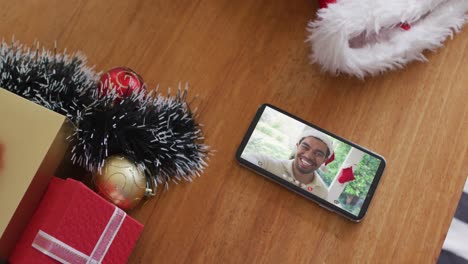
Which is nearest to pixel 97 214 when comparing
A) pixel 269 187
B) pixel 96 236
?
pixel 96 236

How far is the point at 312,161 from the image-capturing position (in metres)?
0.68

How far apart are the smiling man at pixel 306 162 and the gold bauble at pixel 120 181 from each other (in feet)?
0.54

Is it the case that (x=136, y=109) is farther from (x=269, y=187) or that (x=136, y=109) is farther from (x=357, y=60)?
(x=357, y=60)

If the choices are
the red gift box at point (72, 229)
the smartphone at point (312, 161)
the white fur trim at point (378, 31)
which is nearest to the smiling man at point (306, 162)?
the smartphone at point (312, 161)

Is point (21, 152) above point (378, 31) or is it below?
below

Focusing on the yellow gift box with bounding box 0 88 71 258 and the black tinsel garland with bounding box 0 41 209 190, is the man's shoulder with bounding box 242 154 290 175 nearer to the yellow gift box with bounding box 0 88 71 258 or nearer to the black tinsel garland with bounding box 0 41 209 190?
the black tinsel garland with bounding box 0 41 209 190

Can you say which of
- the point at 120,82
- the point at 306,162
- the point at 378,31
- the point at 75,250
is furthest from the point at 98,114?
the point at 378,31

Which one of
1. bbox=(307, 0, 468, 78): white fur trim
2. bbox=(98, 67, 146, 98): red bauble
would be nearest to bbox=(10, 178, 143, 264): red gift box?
bbox=(98, 67, 146, 98): red bauble

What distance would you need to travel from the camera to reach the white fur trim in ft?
2.21

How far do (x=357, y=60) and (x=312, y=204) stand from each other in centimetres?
23

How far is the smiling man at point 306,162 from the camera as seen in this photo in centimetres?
67

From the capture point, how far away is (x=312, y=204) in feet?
2.19

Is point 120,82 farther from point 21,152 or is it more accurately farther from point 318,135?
point 318,135

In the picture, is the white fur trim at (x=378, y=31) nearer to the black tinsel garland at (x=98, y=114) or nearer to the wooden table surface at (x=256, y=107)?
the wooden table surface at (x=256, y=107)
